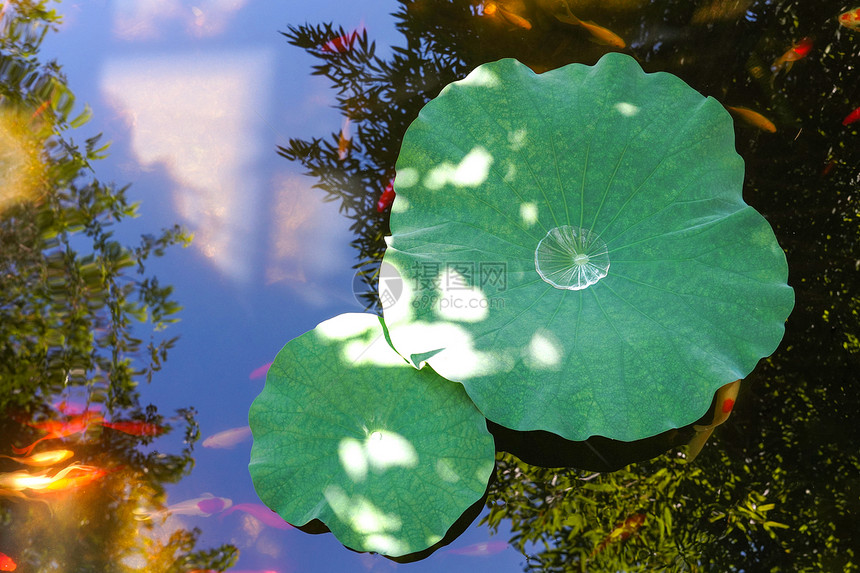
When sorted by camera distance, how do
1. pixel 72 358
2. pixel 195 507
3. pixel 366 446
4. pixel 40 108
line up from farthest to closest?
pixel 40 108 → pixel 72 358 → pixel 195 507 → pixel 366 446

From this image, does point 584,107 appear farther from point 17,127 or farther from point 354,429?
point 17,127

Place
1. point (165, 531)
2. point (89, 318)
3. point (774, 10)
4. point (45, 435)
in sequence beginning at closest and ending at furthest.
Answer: point (165, 531)
point (45, 435)
point (89, 318)
point (774, 10)

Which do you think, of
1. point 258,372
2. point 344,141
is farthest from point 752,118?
point 258,372

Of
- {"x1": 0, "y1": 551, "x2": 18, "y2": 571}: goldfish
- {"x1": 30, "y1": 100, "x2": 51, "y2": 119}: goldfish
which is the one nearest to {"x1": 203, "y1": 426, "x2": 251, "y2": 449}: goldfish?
{"x1": 0, "y1": 551, "x2": 18, "y2": 571}: goldfish

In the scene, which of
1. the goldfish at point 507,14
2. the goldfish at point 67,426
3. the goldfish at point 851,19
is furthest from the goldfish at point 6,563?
the goldfish at point 851,19

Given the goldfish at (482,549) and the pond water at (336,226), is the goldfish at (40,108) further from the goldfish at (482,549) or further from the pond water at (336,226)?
the goldfish at (482,549)

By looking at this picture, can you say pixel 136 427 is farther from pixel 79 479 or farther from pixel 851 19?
pixel 851 19

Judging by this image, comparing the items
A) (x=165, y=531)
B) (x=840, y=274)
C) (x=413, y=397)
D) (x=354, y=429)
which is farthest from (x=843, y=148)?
(x=165, y=531)

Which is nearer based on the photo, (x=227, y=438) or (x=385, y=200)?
(x=227, y=438)
